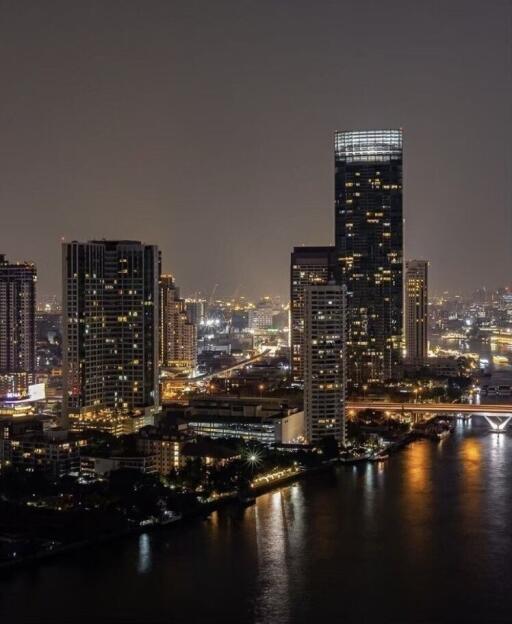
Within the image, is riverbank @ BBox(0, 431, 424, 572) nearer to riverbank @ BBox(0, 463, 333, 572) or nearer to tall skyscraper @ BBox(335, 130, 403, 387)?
riverbank @ BBox(0, 463, 333, 572)

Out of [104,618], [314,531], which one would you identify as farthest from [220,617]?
[314,531]

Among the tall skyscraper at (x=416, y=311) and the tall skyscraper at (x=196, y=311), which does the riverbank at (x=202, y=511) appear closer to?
the tall skyscraper at (x=416, y=311)

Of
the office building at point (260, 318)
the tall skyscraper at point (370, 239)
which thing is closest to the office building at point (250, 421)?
the tall skyscraper at point (370, 239)

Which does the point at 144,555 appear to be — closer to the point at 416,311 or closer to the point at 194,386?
the point at 194,386

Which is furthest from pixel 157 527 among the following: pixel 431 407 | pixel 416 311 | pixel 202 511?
pixel 416 311

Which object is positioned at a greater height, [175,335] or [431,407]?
[175,335]
